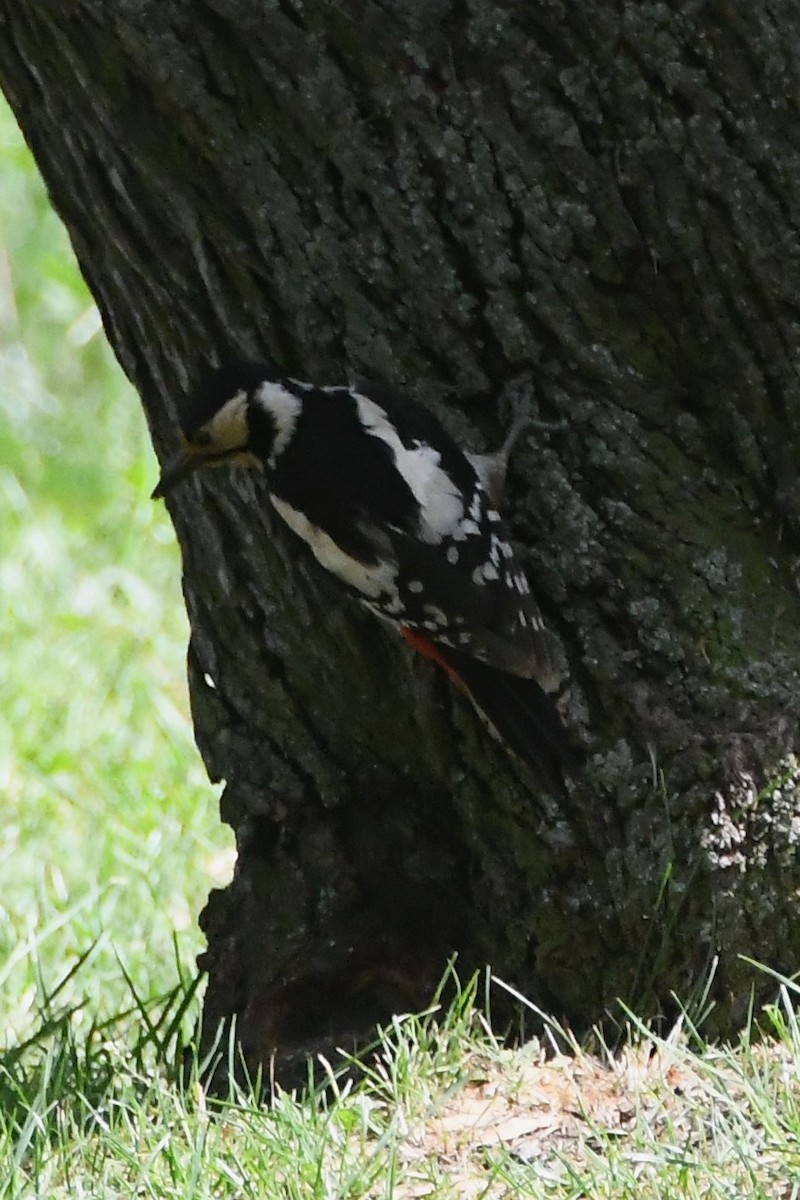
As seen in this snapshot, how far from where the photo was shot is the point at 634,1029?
2914mm

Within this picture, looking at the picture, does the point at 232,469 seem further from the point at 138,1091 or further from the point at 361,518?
the point at 138,1091

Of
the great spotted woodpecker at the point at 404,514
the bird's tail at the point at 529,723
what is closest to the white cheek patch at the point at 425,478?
the great spotted woodpecker at the point at 404,514

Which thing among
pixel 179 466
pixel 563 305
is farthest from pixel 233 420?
pixel 563 305

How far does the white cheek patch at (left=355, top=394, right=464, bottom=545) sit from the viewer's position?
3.05 m

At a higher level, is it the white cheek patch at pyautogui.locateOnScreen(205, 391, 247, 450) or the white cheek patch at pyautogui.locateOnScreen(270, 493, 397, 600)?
the white cheek patch at pyautogui.locateOnScreen(205, 391, 247, 450)

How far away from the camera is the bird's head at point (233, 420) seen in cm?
297

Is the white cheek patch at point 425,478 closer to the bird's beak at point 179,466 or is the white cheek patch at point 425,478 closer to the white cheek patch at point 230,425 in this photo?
the white cheek patch at point 230,425

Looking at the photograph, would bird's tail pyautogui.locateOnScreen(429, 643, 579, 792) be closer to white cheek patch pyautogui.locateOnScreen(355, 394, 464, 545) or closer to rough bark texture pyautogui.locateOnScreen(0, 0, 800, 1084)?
rough bark texture pyautogui.locateOnScreen(0, 0, 800, 1084)

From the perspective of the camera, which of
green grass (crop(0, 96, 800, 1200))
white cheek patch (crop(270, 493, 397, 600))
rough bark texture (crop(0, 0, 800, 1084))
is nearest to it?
green grass (crop(0, 96, 800, 1200))

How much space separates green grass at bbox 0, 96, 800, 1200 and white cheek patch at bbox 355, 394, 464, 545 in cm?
90

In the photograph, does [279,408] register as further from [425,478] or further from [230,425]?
[425,478]

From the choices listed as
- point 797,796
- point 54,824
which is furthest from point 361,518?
point 54,824

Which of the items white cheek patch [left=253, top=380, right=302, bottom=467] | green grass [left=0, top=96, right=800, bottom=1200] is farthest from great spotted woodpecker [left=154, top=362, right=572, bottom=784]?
green grass [left=0, top=96, right=800, bottom=1200]

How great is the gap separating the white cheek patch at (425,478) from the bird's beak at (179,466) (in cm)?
33
